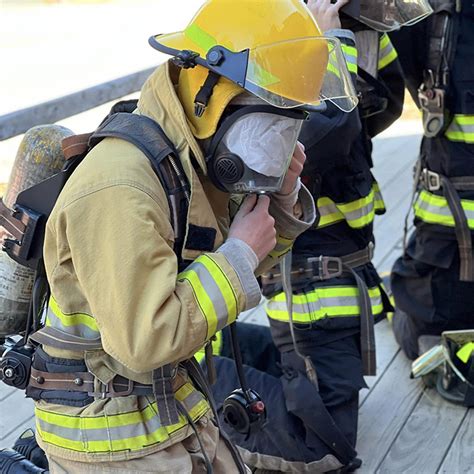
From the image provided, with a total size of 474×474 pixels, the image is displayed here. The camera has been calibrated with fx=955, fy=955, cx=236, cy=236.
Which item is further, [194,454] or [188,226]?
[194,454]

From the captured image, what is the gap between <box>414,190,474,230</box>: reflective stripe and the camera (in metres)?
3.92

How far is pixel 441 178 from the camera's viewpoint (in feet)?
13.0

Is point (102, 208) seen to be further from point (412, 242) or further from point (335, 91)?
point (412, 242)

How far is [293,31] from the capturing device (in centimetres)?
235

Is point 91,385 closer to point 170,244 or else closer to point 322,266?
point 170,244

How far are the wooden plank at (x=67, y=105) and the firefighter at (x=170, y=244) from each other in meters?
1.62

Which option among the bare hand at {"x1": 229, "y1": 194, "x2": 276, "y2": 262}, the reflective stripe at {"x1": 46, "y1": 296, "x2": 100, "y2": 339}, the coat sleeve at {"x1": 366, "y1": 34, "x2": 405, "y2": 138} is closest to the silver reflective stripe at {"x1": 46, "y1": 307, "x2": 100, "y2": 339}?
the reflective stripe at {"x1": 46, "y1": 296, "x2": 100, "y2": 339}

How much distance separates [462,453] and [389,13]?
1.65 meters

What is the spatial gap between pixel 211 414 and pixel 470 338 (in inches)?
68.6

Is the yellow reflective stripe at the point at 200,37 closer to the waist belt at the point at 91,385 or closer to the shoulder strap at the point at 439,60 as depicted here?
the waist belt at the point at 91,385

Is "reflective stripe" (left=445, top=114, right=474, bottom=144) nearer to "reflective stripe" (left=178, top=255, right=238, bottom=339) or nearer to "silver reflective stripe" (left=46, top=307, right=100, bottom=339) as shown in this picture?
"reflective stripe" (left=178, top=255, right=238, bottom=339)

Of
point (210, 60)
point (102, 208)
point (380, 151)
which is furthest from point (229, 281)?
point (380, 151)

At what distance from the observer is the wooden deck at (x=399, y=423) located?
355cm

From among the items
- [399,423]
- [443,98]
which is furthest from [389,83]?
[399,423]
